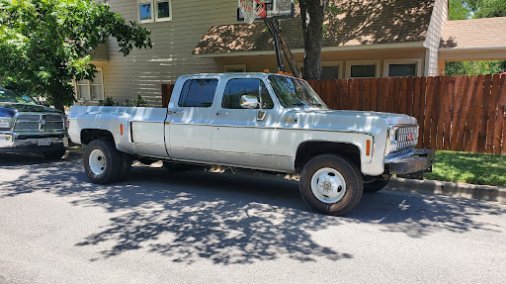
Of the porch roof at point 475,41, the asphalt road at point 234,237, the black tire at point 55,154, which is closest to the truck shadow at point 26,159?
the black tire at point 55,154

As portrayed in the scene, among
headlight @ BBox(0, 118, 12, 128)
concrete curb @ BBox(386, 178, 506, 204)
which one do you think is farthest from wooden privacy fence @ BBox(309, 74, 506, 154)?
headlight @ BBox(0, 118, 12, 128)

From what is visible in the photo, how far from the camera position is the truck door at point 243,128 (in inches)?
241

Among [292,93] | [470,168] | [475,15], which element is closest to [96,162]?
[292,93]

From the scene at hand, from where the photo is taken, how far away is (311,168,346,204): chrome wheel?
18.4ft

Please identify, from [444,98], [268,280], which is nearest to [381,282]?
[268,280]

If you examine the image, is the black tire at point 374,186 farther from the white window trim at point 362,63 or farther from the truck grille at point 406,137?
the white window trim at point 362,63

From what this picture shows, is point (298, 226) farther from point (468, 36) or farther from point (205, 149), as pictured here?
point (468, 36)

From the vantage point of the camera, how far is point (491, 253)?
175 inches

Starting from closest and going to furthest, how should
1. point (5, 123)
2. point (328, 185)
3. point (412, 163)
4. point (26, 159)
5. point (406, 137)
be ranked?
point (412, 163) → point (328, 185) → point (406, 137) → point (5, 123) → point (26, 159)

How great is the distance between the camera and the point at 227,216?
18.5 ft

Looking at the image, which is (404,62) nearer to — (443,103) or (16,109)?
(443,103)

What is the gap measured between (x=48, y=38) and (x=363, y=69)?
981cm

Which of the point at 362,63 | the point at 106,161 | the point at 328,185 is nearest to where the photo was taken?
the point at 328,185

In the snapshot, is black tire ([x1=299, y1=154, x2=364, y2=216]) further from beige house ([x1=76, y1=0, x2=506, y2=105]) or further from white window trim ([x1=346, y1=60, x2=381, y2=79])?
white window trim ([x1=346, y1=60, x2=381, y2=79])
